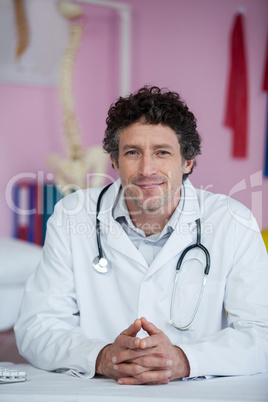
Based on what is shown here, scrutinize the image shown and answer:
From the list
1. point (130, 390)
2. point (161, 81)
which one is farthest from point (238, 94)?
point (130, 390)

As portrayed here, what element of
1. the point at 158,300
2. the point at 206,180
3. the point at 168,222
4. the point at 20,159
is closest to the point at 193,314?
the point at 158,300

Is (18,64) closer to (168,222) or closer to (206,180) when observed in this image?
(206,180)

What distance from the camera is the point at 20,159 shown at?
2.79 metres

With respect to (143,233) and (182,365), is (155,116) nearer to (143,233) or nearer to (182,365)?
(143,233)

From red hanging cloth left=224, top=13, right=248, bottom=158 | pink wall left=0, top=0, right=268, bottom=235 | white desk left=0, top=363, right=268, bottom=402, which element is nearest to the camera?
white desk left=0, top=363, right=268, bottom=402

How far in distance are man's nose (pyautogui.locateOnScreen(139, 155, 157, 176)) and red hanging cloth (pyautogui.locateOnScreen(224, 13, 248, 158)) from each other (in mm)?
2200

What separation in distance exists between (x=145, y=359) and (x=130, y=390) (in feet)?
0.23

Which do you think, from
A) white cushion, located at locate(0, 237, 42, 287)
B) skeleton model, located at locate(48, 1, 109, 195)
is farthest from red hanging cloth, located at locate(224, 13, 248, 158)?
white cushion, located at locate(0, 237, 42, 287)

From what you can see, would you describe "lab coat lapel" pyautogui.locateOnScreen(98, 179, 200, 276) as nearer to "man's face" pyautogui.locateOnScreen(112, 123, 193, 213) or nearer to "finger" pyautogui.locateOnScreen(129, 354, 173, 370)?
"man's face" pyautogui.locateOnScreen(112, 123, 193, 213)

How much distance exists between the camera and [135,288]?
4.29 feet

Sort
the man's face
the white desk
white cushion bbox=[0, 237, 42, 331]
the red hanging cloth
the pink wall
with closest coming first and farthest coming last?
the white desk < the man's face < white cushion bbox=[0, 237, 42, 331] < the pink wall < the red hanging cloth

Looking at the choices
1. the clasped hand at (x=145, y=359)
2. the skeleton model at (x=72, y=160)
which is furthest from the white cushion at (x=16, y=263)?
the clasped hand at (x=145, y=359)

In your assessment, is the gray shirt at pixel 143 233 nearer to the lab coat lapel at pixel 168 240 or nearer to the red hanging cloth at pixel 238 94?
A: the lab coat lapel at pixel 168 240

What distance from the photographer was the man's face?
4.25ft
